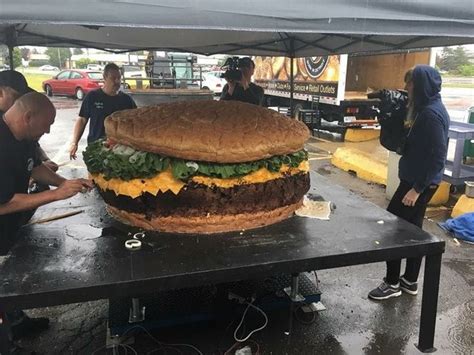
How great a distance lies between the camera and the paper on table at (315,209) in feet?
10.9

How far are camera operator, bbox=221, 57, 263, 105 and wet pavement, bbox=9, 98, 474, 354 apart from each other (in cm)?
306

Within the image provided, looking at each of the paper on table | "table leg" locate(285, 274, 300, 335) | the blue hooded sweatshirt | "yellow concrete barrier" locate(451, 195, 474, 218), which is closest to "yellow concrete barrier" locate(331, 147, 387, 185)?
"yellow concrete barrier" locate(451, 195, 474, 218)

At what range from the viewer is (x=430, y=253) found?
284 centimetres

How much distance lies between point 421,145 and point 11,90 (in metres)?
3.87

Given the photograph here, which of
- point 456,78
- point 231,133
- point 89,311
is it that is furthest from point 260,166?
point 456,78

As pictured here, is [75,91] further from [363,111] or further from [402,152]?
[402,152]

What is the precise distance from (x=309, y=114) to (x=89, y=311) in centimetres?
1052

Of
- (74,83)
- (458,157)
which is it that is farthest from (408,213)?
(74,83)

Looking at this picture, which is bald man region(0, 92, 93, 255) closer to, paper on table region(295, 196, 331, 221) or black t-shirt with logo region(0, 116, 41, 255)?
black t-shirt with logo region(0, 116, 41, 255)

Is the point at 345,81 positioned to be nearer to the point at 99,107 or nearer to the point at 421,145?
the point at 99,107

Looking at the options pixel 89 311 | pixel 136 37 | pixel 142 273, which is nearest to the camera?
pixel 142 273

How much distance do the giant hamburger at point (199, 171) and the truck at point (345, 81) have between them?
9.15m

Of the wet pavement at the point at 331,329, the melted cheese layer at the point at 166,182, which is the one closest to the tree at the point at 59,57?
the wet pavement at the point at 331,329

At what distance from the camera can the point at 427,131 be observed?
3.66 metres
